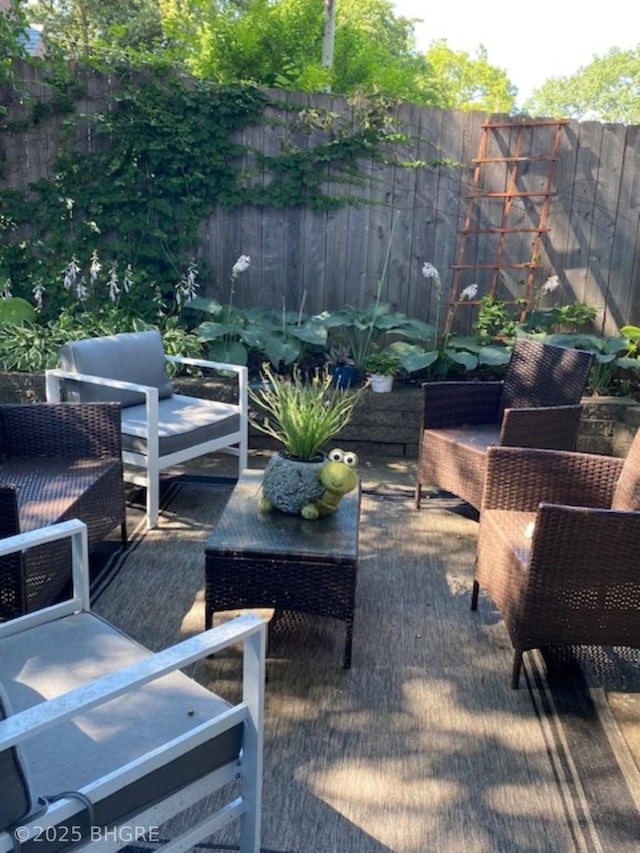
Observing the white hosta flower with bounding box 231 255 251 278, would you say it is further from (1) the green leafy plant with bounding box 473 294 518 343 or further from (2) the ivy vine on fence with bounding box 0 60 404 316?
(1) the green leafy plant with bounding box 473 294 518 343

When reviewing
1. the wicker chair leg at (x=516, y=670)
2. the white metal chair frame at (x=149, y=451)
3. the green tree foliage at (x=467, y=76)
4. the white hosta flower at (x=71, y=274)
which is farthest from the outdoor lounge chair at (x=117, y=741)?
the green tree foliage at (x=467, y=76)

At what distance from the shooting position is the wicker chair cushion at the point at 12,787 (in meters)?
1.00

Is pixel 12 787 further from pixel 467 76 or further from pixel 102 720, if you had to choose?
pixel 467 76

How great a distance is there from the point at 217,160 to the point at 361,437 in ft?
6.94

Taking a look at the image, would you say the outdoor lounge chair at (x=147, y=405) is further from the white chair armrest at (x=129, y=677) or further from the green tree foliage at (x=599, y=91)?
the green tree foliage at (x=599, y=91)

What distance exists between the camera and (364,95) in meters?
4.93

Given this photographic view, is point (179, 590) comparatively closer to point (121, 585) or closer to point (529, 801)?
point (121, 585)

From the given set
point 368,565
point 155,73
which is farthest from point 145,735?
point 155,73

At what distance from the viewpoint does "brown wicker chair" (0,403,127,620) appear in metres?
2.31

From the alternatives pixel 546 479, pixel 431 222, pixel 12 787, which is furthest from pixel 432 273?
pixel 12 787

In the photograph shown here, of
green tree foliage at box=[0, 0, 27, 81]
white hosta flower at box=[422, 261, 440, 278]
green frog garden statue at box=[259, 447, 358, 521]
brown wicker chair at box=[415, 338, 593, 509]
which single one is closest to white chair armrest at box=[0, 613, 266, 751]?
green frog garden statue at box=[259, 447, 358, 521]

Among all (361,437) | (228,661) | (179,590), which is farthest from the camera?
(361,437)

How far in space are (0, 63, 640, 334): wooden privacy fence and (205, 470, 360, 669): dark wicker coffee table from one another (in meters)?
3.18

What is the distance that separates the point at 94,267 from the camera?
474 cm
